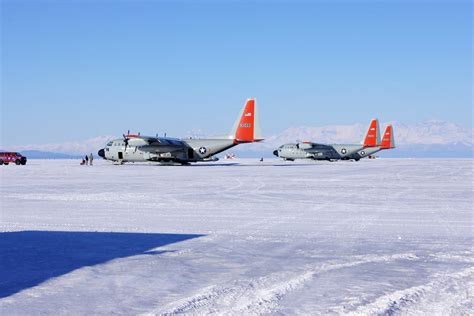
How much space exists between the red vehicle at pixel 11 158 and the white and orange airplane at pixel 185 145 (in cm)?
1226

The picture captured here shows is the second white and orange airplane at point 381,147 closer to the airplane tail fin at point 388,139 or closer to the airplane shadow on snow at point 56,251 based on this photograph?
the airplane tail fin at point 388,139

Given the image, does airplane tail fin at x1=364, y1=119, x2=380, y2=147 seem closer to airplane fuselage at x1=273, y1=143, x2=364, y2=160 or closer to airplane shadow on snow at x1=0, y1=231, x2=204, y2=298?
airplane fuselage at x1=273, y1=143, x2=364, y2=160

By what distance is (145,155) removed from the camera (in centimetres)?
5950

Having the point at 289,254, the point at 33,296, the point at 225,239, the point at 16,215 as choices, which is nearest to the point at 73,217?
the point at 16,215

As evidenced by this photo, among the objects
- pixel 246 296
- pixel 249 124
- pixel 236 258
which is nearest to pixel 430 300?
pixel 246 296

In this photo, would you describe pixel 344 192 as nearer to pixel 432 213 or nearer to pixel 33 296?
pixel 432 213

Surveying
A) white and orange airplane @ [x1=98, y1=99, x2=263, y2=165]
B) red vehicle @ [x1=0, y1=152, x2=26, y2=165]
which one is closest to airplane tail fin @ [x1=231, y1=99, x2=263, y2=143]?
white and orange airplane @ [x1=98, y1=99, x2=263, y2=165]

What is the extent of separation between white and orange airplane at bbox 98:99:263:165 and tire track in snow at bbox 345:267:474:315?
49.9m

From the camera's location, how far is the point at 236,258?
9.23 m

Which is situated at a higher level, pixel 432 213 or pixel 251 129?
pixel 251 129

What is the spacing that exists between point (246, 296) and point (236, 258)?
2.45 metres

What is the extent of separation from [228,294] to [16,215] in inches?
390

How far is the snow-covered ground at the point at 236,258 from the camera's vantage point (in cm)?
655

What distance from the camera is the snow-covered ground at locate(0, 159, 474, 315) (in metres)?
→ 6.55
